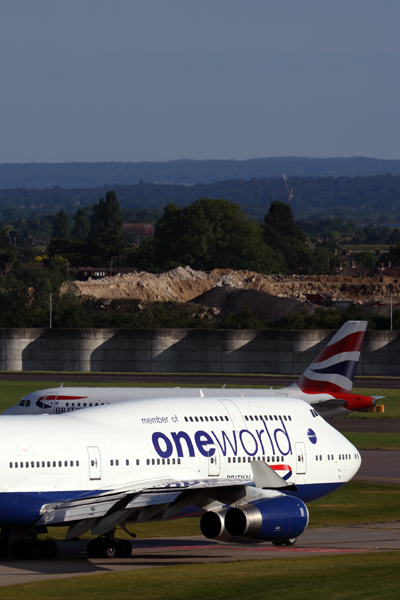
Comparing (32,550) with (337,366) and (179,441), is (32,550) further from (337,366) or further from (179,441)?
(337,366)

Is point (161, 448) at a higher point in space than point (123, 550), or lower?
higher

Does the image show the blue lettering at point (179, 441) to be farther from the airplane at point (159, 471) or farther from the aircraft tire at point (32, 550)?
the aircraft tire at point (32, 550)

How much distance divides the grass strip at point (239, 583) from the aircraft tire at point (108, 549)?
2.89m

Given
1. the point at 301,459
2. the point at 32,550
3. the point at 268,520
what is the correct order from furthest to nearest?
the point at 301,459, the point at 32,550, the point at 268,520

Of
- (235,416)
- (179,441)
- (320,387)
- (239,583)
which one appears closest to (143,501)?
(239,583)

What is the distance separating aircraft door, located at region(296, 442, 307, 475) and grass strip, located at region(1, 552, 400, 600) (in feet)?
21.9

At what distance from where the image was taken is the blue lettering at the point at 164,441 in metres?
33.7

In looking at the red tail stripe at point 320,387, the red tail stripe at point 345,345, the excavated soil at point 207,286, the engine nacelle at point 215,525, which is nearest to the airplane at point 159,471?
the engine nacelle at point 215,525

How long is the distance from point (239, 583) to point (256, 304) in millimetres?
131867

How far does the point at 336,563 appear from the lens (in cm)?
3038

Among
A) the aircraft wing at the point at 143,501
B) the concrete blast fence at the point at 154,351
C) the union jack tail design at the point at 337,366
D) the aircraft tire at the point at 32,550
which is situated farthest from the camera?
the concrete blast fence at the point at 154,351

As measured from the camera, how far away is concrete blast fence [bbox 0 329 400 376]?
118 m

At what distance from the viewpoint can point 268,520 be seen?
1146 inches

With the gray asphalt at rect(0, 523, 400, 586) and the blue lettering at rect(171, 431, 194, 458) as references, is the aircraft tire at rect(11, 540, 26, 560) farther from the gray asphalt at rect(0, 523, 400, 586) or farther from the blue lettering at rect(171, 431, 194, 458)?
the blue lettering at rect(171, 431, 194, 458)
